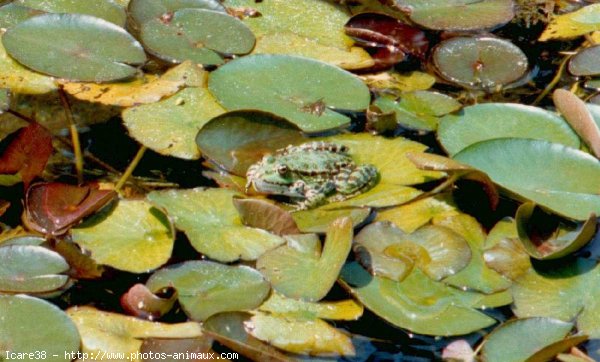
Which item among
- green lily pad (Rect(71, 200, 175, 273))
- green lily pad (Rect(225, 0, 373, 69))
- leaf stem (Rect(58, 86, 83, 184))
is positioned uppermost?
green lily pad (Rect(225, 0, 373, 69))

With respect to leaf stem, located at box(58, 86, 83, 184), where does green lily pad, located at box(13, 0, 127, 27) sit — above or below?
above

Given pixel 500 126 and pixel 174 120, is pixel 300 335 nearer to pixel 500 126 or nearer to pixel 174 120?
pixel 174 120

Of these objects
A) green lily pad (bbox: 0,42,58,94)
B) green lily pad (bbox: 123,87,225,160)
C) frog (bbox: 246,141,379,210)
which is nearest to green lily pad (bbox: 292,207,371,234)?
frog (bbox: 246,141,379,210)

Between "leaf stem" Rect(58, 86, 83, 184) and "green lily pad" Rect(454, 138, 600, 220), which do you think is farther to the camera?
"leaf stem" Rect(58, 86, 83, 184)

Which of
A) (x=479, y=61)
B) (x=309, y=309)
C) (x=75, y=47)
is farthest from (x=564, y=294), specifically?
(x=75, y=47)

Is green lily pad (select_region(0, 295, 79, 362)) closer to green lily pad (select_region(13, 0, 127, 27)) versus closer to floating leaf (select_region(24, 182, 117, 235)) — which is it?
floating leaf (select_region(24, 182, 117, 235))

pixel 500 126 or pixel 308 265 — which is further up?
pixel 500 126

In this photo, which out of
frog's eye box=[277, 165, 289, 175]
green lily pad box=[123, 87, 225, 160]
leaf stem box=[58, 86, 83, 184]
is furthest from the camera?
green lily pad box=[123, 87, 225, 160]

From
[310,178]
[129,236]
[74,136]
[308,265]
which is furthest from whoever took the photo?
[74,136]
